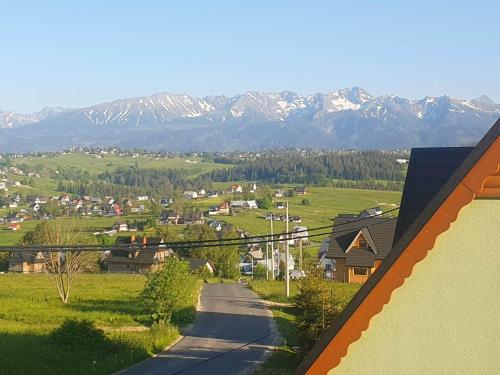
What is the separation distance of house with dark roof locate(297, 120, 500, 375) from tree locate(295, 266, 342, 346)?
453 inches

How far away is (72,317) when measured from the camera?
88.3ft

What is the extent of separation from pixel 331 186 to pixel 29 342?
155 meters

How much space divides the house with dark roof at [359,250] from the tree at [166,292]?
66.5 ft

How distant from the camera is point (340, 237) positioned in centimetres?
4538

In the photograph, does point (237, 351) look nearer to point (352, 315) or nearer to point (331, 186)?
point (352, 315)

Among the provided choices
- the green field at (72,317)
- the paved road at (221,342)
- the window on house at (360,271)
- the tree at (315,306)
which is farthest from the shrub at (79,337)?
the window on house at (360,271)

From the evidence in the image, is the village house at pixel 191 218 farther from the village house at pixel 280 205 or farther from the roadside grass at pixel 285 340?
the roadside grass at pixel 285 340

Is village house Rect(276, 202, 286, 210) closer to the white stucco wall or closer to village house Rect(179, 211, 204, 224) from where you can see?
village house Rect(179, 211, 204, 224)

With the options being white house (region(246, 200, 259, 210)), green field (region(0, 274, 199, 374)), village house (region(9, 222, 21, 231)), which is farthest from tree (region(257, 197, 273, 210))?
green field (region(0, 274, 199, 374))

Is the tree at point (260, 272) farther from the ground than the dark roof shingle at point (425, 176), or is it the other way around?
the dark roof shingle at point (425, 176)

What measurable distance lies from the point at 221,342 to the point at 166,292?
3.54 meters

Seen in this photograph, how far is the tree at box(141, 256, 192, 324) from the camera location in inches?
954

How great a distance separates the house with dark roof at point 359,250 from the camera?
4272cm

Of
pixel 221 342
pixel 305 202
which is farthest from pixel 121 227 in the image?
pixel 221 342
